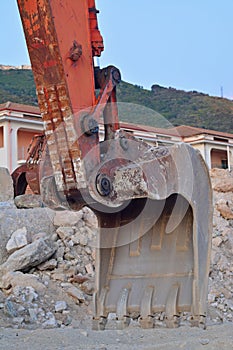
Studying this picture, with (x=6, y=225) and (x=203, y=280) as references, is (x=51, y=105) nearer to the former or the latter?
(x=203, y=280)

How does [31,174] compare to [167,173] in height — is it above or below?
above

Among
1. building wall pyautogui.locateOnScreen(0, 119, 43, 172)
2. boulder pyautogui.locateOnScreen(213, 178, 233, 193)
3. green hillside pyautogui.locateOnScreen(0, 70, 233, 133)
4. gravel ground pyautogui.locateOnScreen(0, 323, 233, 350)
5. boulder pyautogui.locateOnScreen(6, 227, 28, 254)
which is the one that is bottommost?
gravel ground pyautogui.locateOnScreen(0, 323, 233, 350)

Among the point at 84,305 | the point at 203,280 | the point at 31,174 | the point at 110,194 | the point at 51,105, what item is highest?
the point at 31,174

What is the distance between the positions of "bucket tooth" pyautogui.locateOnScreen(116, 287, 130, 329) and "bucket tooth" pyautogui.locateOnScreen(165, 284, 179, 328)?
27 centimetres

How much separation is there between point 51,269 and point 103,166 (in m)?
5.17

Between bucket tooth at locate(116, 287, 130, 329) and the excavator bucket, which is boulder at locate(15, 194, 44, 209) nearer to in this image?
the excavator bucket

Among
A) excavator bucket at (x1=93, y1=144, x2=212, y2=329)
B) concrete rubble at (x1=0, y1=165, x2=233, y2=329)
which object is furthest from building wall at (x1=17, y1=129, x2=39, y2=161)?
excavator bucket at (x1=93, y1=144, x2=212, y2=329)

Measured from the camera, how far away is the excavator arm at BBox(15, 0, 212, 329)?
10.6 ft

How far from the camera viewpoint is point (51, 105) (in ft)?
10.8

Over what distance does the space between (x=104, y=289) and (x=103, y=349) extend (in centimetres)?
38

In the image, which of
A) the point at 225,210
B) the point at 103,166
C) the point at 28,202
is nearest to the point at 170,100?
the point at 225,210

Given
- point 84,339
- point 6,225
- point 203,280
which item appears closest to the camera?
point 203,280

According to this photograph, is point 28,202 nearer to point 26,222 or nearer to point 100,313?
point 26,222

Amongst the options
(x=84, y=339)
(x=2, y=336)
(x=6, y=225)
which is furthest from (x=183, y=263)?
(x=6, y=225)
